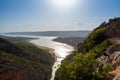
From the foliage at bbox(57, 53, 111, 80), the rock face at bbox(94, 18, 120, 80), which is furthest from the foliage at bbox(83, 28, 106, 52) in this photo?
the foliage at bbox(57, 53, 111, 80)

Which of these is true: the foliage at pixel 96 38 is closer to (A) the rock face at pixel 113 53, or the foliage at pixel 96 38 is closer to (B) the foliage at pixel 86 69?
(A) the rock face at pixel 113 53

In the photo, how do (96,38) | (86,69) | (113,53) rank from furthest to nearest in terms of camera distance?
1. (96,38)
2. (113,53)
3. (86,69)

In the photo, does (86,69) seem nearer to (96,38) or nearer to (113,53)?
(113,53)

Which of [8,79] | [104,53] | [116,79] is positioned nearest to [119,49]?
[104,53]

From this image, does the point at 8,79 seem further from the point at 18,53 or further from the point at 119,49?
the point at 119,49

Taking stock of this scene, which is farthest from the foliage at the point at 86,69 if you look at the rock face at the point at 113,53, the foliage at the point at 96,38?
the foliage at the point at 96,38

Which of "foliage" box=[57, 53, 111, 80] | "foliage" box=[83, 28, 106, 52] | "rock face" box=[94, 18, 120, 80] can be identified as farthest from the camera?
"foliage" box=[83, 28, 106, 52]

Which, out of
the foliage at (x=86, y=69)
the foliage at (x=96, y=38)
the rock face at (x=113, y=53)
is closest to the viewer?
the rock face at (x=113, y=53)

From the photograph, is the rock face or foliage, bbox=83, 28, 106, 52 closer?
the rock face

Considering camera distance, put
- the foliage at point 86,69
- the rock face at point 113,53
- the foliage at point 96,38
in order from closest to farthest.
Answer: the rock face at point 113,53 < the foliage at point 86,69 < the foliage at point 96,38

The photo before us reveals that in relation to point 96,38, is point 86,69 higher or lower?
lower

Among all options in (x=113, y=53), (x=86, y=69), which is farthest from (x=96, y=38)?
(x=86, y=69)

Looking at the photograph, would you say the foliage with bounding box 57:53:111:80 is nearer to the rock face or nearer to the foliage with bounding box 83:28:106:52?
the rock face
